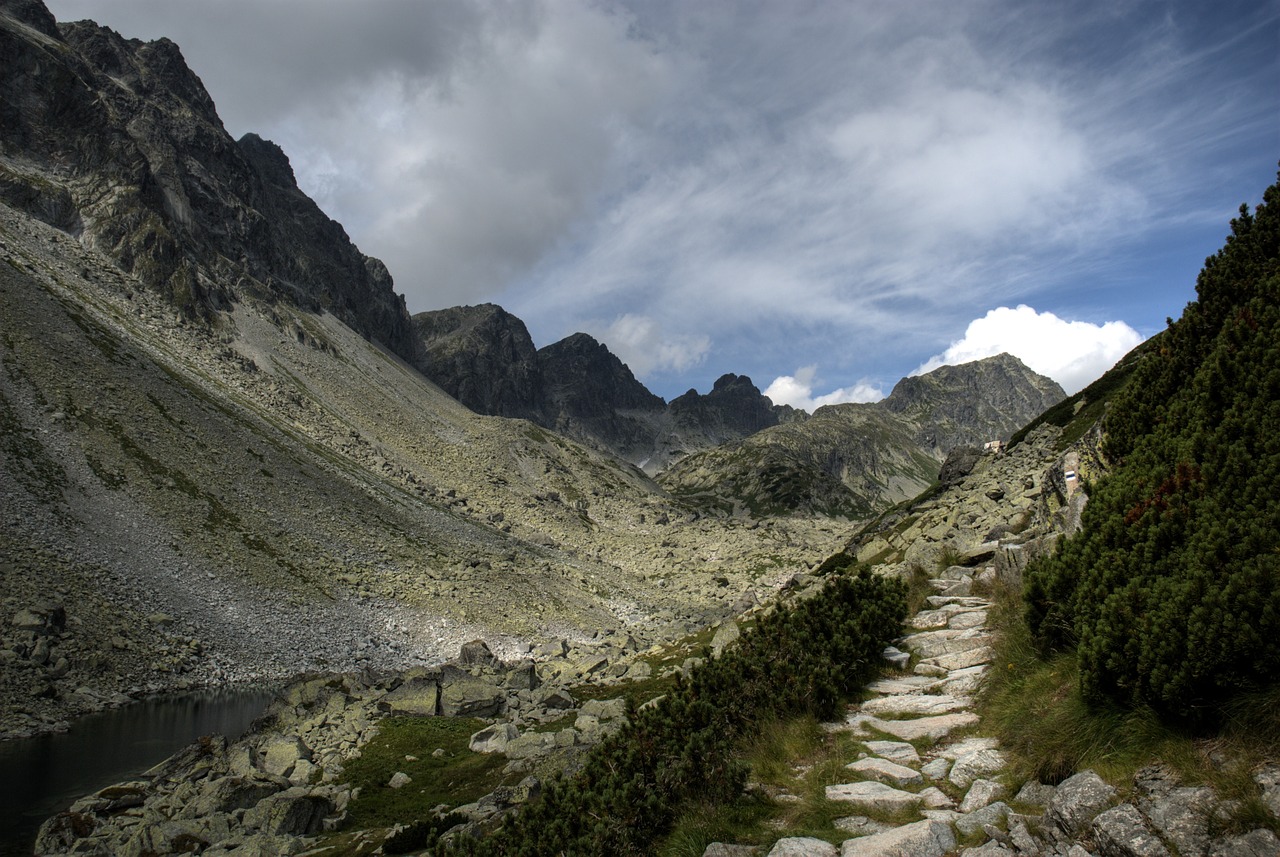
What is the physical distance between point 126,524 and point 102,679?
1720cm

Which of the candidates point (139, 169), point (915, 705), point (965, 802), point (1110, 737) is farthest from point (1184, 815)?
→ point (139, 169)

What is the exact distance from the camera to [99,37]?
159m

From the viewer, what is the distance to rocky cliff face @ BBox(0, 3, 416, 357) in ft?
360

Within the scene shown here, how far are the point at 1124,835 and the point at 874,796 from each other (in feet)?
10.6

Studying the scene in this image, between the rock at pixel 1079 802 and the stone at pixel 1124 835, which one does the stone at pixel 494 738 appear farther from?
the stone at pixel 1124 835

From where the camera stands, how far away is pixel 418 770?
24734 mm

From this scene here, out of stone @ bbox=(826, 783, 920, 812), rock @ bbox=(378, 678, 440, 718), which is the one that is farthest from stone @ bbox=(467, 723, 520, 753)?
stone @ bbox=(826, 783, 920, 812)

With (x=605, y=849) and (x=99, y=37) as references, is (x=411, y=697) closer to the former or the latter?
(x=605, y=849)

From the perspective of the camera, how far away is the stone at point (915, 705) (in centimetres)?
1112

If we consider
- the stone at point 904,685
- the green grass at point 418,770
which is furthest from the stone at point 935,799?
the green grass at point 418,770

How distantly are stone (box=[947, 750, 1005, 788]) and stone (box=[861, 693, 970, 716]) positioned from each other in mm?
2200

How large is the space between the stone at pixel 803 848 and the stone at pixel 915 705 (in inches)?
174

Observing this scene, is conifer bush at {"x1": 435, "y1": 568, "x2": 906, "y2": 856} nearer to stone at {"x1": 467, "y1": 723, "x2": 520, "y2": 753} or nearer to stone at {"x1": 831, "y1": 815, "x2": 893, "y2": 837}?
stone at {"x1": 831, "y1": 815, "x2": 893, "y2": 837}

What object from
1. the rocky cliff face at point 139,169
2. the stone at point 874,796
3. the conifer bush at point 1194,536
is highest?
the rocky cliff face at point 139,169
